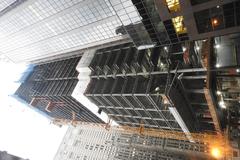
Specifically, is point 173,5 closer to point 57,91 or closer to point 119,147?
point 57,91

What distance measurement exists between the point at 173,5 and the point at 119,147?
114 m

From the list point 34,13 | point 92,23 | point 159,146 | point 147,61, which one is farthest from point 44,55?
point 159,146

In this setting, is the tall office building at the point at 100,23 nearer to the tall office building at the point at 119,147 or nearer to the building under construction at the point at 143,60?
the building under construction at the point at 143,60

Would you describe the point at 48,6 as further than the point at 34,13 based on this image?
No

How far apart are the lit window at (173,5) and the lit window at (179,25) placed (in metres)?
2.09

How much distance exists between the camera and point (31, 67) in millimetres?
121812

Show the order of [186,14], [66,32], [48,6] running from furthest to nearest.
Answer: [66,32] < [48,6] < [186,14]

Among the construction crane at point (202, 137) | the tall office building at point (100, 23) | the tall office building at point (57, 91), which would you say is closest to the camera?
the tall office building at point (100, 23)

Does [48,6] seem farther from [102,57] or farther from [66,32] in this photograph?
[102,57]

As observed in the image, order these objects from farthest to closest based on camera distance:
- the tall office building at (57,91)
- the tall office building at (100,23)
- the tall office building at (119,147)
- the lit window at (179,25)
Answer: the tall office building at (119,147) < the tall office building at (57,91) < the lit window at (179,25) < the tall office building at (100,23)

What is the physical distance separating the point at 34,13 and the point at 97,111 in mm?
47233

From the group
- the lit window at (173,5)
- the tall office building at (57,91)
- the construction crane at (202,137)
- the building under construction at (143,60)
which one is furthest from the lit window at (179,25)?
the tall office building at (57,91)

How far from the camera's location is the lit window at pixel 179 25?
153ft

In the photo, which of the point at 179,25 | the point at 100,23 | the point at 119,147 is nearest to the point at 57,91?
the point at 100,23
